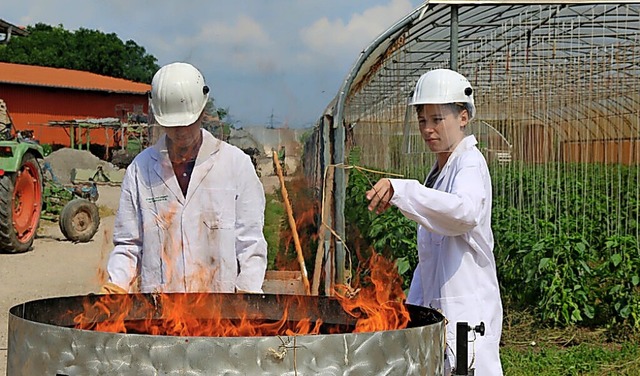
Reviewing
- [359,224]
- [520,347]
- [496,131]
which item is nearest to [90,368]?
[520,347]

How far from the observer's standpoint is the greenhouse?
27.1 ft

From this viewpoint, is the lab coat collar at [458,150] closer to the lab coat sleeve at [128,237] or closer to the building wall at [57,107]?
the lab coat sleeve at [128,237]

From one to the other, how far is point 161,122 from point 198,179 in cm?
32

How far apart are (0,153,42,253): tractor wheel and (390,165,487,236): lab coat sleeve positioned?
9424 millimetres

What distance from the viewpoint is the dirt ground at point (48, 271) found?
31.9 ft

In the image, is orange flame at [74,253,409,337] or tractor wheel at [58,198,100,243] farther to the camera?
tractor wheel at [58,198,100,243]

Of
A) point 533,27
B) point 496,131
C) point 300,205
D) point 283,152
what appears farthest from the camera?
point 496,131

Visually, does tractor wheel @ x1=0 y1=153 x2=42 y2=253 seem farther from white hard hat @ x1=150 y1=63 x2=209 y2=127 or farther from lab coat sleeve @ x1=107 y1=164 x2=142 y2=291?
white hard hat @ x1=150 y1=63 x2=209 y2=127

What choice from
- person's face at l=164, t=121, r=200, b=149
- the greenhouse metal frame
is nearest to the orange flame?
person's face at l=164, t=121, r=200, b=149

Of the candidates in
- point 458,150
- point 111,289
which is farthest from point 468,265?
point 111,289

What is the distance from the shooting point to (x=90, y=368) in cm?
246

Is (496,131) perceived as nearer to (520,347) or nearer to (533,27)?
(533,27)

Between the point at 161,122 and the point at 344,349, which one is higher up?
the point at 161,122

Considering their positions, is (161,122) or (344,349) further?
(161,122)
